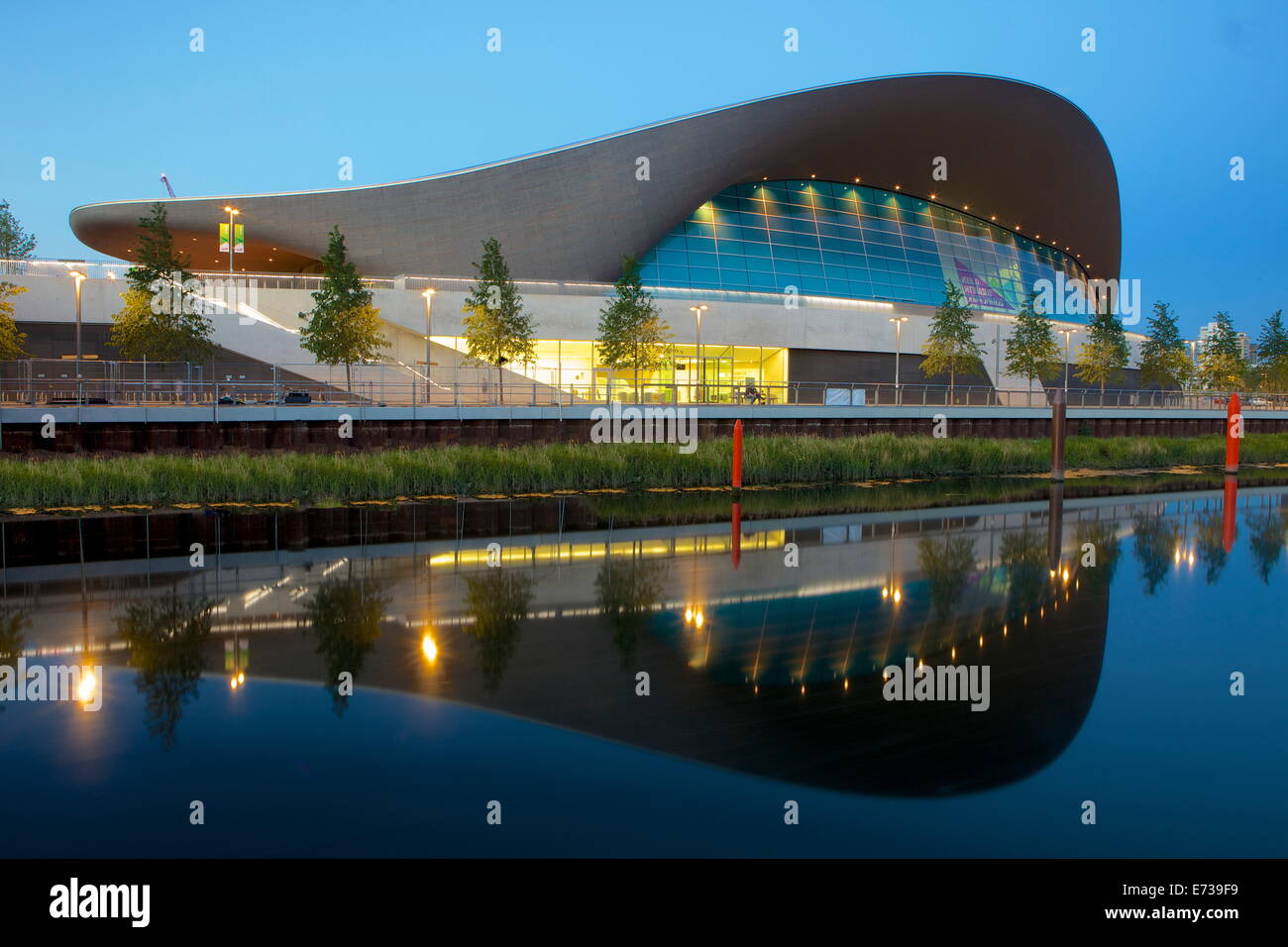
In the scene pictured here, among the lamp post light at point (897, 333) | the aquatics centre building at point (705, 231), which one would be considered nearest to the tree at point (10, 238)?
the aquatics centre building at point (705, 231)

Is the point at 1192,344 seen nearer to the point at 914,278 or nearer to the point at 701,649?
the point at 914,278

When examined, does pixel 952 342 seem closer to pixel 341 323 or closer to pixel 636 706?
pixel 341 323

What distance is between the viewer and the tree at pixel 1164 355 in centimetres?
4384

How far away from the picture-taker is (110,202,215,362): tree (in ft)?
85.1

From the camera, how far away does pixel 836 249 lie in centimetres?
4625

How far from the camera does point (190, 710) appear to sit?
5109 mm

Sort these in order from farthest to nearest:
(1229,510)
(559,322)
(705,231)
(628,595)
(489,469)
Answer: (705,231) → (559,322) → (489,469) → (1229,510) → (628,595)

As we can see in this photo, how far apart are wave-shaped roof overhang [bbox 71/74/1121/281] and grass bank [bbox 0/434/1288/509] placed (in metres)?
20.8

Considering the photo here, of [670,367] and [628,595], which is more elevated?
[670,367]

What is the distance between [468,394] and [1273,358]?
1753 inches

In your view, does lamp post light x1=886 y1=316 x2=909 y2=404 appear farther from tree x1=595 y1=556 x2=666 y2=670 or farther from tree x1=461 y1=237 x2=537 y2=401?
tree x1=595 y1=556 x2=666 y2=670

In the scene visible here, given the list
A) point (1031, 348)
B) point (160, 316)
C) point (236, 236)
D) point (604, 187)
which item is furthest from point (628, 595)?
point (236, 236)
